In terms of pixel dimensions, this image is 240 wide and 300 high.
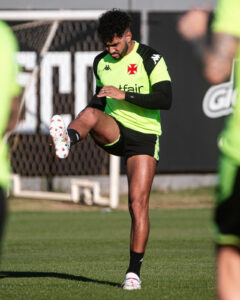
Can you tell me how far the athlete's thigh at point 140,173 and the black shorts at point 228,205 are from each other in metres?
3.41

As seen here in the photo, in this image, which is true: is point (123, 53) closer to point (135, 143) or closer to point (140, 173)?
point (135, 143)

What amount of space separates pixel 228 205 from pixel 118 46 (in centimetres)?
364

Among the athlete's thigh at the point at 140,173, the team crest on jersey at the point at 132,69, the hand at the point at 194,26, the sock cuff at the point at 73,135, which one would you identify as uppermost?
the hand at the point at 194,26

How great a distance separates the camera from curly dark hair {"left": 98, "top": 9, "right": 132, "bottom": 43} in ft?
23.6

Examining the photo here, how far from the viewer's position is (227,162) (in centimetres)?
388

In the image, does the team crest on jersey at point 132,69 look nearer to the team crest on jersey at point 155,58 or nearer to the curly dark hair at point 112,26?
the team crest on jersey at point 155,58

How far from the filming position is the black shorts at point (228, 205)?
383cm

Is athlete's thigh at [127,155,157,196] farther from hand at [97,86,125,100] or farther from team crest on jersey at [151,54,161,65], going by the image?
team crest on jersey at [151,54,161,65]

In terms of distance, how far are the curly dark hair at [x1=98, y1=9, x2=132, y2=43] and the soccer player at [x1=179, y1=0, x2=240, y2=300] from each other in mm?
3364

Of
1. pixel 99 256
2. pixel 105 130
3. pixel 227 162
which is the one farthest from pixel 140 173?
pixel 227 162

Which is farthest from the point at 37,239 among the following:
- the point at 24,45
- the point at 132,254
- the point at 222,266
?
the point at 222,266

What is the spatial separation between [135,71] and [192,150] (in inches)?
384

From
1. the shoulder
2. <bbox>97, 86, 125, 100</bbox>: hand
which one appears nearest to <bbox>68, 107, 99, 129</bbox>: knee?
<bbox>97, 86, 125, 100</bbox>: hand

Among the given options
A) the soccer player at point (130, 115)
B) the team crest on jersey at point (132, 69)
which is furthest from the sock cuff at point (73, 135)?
the team crest on jersey at point (132, 69)
